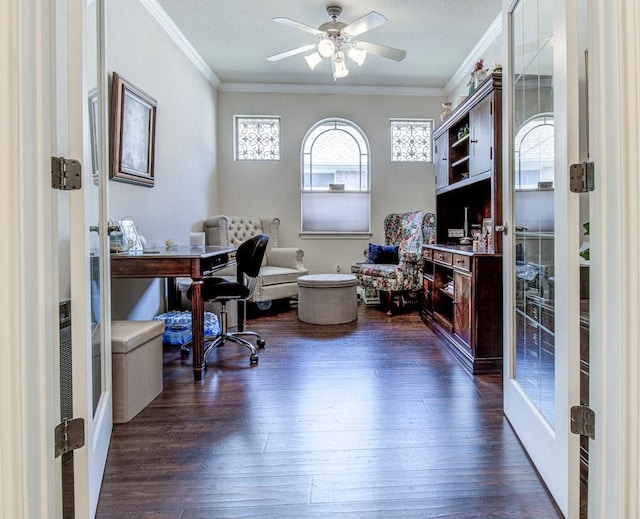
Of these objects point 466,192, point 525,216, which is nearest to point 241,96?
point 466,192

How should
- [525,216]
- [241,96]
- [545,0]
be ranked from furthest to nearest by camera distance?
[241,96] → [525,216] → [545,0]

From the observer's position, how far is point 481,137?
9.45ft

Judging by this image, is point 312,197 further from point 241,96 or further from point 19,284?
point 19,284

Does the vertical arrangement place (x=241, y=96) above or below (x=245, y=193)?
above

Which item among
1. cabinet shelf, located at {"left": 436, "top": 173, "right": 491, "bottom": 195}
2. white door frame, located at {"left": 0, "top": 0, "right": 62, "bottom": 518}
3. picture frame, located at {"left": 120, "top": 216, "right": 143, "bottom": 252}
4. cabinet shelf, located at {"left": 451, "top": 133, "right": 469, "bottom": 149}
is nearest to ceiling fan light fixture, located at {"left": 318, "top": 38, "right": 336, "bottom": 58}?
cabinet shelf, located at {"left": 451, "top": 133, "right": 469, "bottom": 149}

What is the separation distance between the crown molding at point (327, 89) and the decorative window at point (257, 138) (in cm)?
37

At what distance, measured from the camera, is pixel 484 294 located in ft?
8.70

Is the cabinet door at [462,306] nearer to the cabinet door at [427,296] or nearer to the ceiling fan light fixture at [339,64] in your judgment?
the cabinet door at [427,296]

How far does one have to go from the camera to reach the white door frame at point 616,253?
0.99m

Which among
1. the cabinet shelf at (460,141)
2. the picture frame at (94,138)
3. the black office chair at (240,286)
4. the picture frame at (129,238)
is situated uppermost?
the cabinet shelf at (460,141)

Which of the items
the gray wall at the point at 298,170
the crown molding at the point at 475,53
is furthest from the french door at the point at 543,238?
the gray wall at the point at 298,170

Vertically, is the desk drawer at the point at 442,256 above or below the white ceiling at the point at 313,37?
below

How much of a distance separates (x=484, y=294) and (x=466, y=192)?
1.56 m

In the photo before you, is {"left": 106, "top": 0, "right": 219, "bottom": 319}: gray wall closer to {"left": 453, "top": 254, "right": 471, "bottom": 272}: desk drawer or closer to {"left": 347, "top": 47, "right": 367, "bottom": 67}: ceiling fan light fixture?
{"left": 347, "top": 47, "right": 367, "bottom": 67}: ceiling fan light fixture
